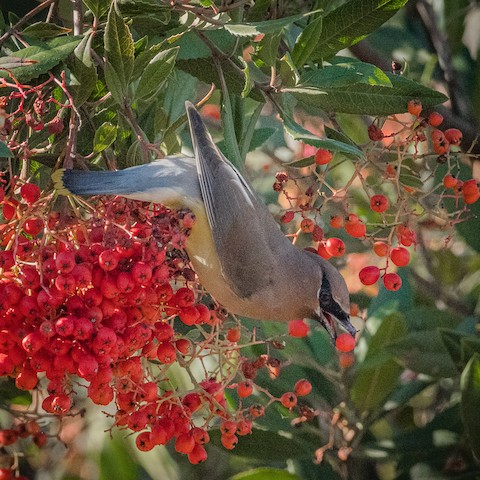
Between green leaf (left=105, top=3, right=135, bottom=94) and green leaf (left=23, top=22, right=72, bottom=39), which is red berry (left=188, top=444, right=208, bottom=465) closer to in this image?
green leaf (left=105, top=3, right=135, bottom=94)

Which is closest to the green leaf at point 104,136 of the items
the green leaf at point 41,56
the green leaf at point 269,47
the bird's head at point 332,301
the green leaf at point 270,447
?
the green leaf at point 41,56

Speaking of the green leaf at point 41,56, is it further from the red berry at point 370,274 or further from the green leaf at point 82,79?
the red berry at point 370,274

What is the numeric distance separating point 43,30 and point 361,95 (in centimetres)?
96

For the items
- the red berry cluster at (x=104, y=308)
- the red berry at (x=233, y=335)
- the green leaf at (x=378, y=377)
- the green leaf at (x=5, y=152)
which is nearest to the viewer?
the green leaf at (x=5, y=152)

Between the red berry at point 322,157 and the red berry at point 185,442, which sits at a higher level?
the red berry at point 322,157

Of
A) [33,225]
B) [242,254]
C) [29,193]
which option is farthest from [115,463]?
[29,193]

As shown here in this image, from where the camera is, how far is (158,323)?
107 inches

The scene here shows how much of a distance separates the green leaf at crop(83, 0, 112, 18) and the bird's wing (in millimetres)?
720

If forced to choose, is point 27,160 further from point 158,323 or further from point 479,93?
point 479,93

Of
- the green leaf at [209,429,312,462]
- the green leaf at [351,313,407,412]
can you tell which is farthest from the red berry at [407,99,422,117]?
the green leaf at [209,429,312,462]

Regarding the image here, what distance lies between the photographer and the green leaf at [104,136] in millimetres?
2703

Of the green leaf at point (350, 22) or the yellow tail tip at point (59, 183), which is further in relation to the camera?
the green leaf at point (350, 22)

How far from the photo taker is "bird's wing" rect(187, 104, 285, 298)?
3.46 m

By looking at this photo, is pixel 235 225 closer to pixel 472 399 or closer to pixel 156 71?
pixel 156 71
